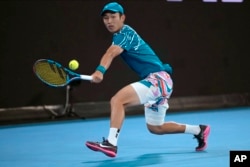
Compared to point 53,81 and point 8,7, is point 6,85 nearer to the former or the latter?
point 8,7

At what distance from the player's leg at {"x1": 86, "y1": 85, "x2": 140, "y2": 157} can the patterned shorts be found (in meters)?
0.10

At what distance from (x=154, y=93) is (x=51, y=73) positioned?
1071mm

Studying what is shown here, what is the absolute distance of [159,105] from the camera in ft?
17.8

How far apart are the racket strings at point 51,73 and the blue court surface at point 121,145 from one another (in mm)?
813

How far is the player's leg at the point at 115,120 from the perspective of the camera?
4.89 m

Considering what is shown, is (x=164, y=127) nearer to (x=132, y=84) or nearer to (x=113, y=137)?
(x=132, y=84)

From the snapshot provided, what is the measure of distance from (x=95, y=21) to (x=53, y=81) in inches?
169

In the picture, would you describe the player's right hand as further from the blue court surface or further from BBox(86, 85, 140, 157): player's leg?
the blue court surface

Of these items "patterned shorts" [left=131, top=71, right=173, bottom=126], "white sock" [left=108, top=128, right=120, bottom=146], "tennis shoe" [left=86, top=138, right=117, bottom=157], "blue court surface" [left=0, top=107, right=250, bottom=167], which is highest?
"patterned shorts" [left=131, top=71, right=173, bottom=126]

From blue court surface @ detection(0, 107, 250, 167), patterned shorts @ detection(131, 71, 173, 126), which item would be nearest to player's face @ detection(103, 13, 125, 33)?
patterned shorts @ detection(131, 71, 173, 126)

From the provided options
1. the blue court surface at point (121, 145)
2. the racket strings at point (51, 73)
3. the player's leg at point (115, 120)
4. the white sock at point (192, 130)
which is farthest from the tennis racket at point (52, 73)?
the white sock at point (192, 130)

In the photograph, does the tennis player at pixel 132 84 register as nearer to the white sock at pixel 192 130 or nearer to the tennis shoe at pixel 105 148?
the tennis shoe at pixel 105 148

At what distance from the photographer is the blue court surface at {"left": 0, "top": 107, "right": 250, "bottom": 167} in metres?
5.07

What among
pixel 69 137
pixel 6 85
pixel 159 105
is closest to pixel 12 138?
pixel 69 137
